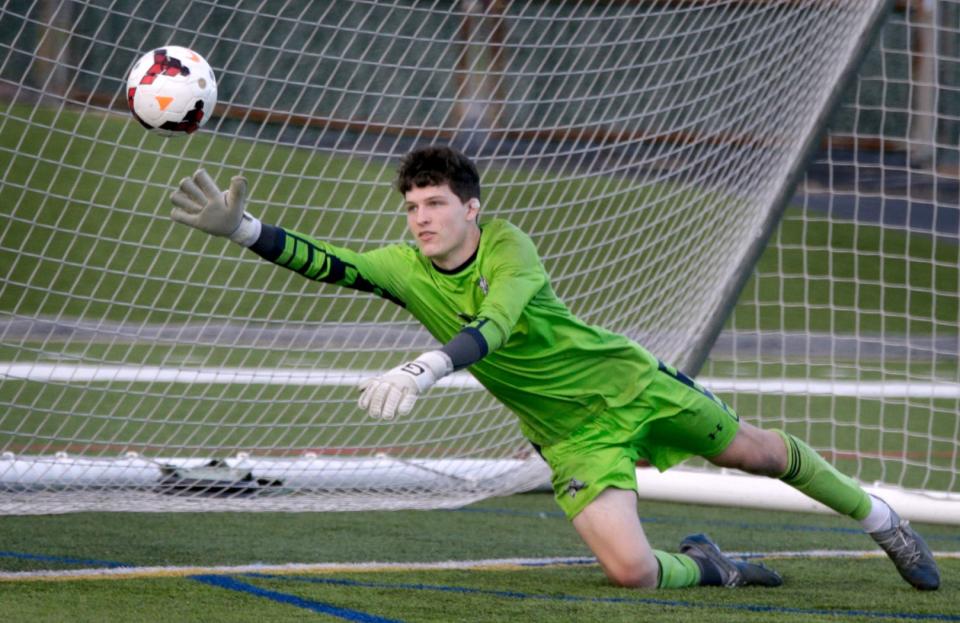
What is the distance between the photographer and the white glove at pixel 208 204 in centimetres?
379

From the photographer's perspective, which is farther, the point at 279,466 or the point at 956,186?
the point at 956,186

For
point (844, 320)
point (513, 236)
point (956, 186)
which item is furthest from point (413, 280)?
point (844, 320)

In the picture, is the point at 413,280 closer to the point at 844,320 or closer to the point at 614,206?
the point at 614,206

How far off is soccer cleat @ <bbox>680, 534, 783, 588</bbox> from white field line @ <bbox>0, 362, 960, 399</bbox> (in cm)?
177

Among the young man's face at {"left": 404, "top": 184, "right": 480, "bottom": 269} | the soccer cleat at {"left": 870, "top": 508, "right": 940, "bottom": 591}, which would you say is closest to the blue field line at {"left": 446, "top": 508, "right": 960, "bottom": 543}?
the soccer cleat at {"left": 870, "top": 508, "right": 940, "bottom": 591}

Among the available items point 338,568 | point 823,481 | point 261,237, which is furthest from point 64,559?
point 823,481

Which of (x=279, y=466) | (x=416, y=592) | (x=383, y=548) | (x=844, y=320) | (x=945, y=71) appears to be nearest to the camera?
(x=416, y=592)

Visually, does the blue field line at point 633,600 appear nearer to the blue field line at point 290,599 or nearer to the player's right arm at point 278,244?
the blue field line at point 290,599

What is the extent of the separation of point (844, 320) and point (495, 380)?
401 inches

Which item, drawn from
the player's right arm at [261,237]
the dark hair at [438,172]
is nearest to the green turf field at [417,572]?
the player's right arm at [261,237]

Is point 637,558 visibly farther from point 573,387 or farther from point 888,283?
point 888,283

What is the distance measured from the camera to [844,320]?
13742 millimetres

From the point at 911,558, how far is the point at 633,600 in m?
→ 0.95

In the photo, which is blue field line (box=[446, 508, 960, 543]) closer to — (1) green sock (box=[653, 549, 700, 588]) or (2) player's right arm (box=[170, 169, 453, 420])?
(1) green sock (box=[653, 549, 700, 588])
